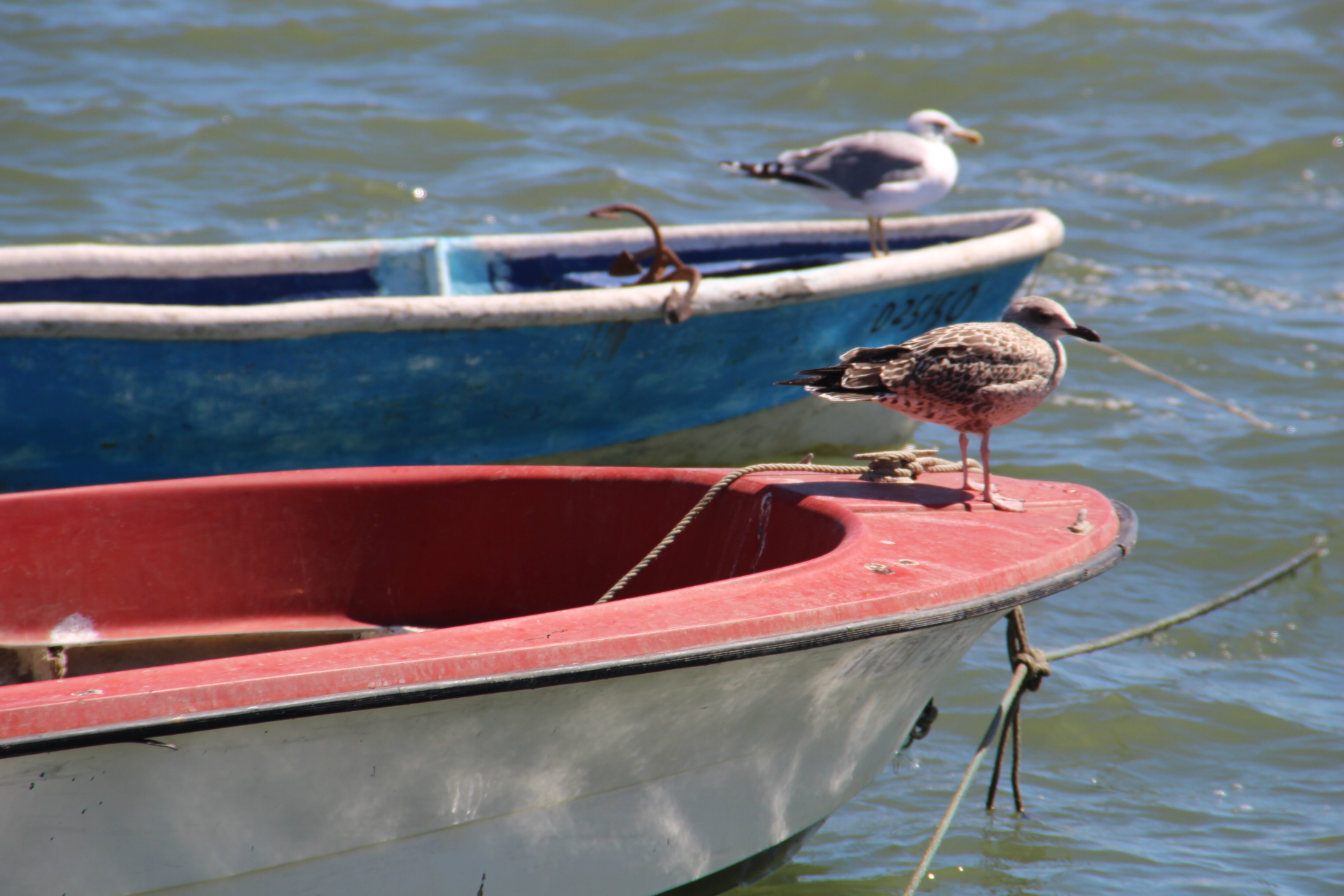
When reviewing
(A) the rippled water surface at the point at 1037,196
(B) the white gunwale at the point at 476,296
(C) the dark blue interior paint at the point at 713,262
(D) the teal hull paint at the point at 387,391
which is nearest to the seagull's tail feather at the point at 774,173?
(B) the white gunwale at the point at 476,296

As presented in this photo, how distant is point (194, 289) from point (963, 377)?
3784mm

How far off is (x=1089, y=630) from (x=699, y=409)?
1.73 m

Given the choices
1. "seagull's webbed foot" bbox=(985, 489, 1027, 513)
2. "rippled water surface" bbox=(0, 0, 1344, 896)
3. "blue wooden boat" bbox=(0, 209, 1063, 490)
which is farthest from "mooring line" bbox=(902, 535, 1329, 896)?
"blue wooden boat" bbox=(0, 209, 1063, 490)

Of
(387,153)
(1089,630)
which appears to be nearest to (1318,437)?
(1089,630)

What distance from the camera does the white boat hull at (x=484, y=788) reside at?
6.72ft

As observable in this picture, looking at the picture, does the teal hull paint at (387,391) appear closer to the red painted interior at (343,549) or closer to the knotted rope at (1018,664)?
the red painted interior at (343,549)

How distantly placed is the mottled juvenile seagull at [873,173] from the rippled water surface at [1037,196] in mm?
1246

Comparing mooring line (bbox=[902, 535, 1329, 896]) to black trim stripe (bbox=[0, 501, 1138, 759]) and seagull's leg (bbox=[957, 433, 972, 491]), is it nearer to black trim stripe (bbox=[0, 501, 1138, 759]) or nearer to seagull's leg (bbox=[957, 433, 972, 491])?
seagull's leg (bbox=[957, 433, 972, 491])

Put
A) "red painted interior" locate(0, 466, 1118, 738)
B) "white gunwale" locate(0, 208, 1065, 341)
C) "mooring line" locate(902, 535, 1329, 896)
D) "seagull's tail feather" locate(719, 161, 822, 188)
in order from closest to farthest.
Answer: "mooring line" locate(902, 535, 1329, 896) → "red painted interior" locate(0, 466, 1118, 738) → "white gunwale" locate(0, 208, 1065, 341) → "seagull's tail feather" locate(719, 161, 822, 188)

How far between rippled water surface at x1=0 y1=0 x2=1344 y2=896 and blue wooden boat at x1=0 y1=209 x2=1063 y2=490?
127 cm

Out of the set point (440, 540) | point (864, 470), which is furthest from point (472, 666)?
A: point (864, 470)

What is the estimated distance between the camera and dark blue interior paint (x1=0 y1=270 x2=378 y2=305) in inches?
206

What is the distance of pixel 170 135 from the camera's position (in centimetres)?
1048

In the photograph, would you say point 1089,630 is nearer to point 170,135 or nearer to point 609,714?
point 609,714
